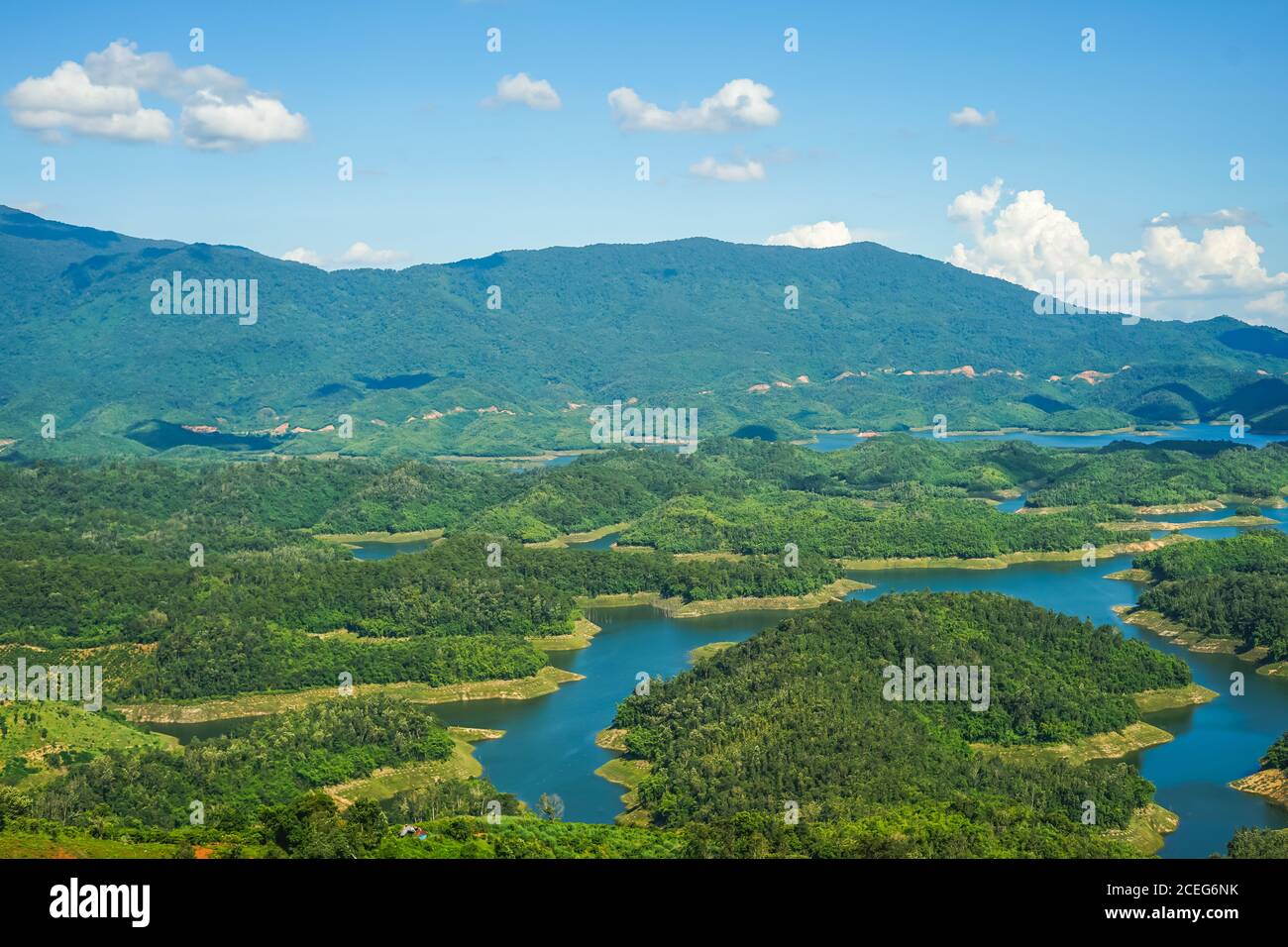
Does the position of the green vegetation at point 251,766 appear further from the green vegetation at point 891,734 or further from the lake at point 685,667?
the green vegetation at point 891,734

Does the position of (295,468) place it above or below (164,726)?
above

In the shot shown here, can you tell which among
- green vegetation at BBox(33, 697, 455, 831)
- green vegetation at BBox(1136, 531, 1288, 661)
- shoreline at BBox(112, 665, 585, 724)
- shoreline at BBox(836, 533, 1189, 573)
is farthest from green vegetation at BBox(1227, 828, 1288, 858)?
shoreline at BBox(836, 533, 1189, 573)

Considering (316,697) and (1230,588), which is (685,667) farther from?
(1230,588)

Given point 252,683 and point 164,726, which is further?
point 252,683

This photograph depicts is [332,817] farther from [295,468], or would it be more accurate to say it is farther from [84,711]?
[295,468]

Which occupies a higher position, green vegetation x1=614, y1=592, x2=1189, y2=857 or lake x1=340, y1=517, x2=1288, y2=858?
green vegetation x1=614, y1=592, x2=1189, y2=857

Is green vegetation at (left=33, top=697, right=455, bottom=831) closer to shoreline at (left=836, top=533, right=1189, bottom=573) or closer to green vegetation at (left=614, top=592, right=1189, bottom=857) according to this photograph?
green vegetation at (left=614, top=592, right=1189, bottom=857)

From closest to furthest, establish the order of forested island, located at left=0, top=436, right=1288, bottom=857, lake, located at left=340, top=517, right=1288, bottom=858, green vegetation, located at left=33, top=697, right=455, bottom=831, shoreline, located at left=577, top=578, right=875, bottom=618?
forested island, located at left=0, top=436, right=1288, bottom=857, green vegetation, located at left=33, top=697, right=455, bottom=831, lake, located at left=340, top=517, right=1288, bottom=858, shoreline, located at left=577, top=578, right=875, bottom=618

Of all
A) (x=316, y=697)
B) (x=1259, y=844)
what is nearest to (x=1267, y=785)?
(x=1259, y=844)
